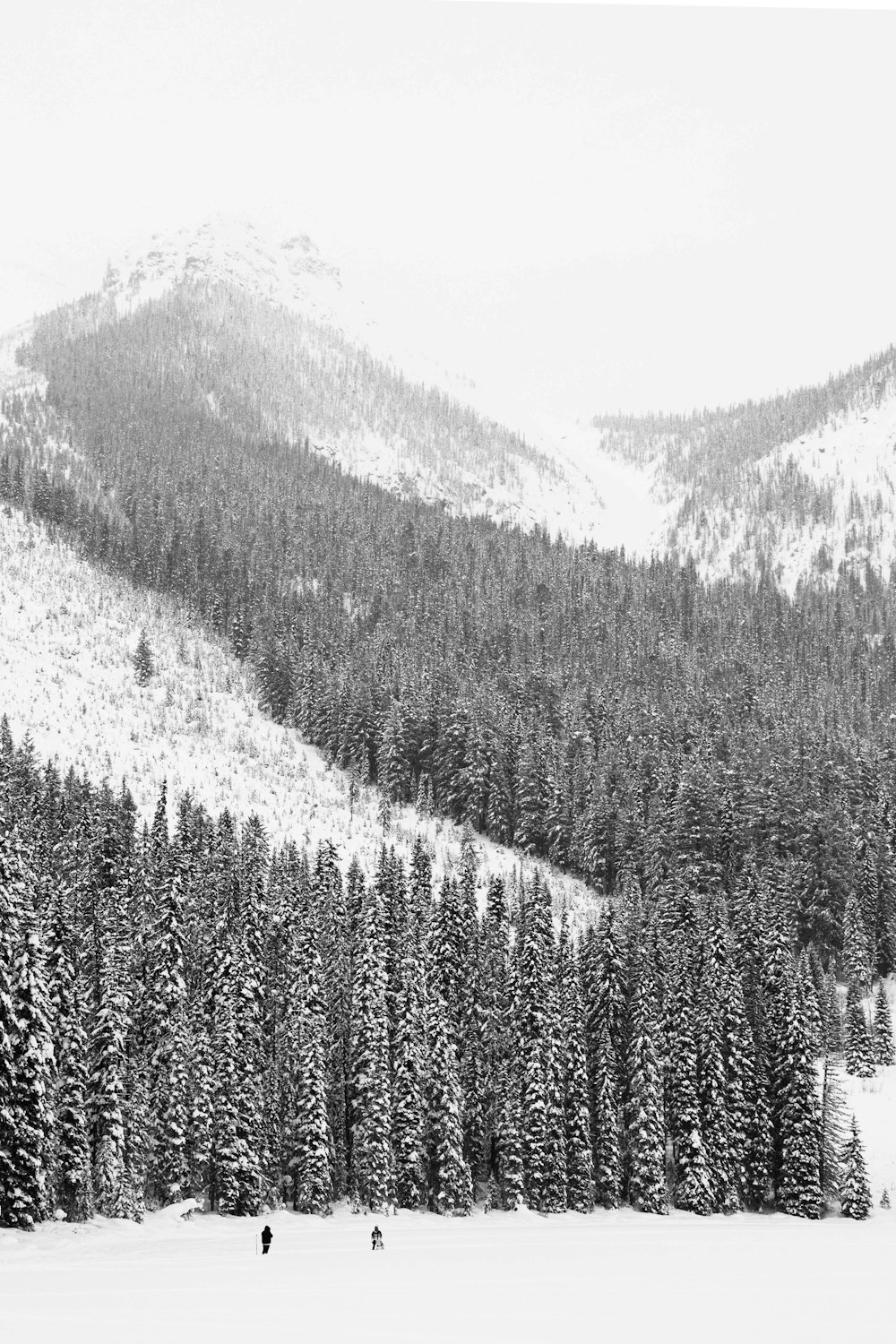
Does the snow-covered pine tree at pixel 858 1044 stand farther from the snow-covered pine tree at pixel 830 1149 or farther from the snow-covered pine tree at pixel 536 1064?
the snow-covered pine tree at pixel 536 1064

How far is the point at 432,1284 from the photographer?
89.2ft

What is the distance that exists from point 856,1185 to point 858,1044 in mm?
16992

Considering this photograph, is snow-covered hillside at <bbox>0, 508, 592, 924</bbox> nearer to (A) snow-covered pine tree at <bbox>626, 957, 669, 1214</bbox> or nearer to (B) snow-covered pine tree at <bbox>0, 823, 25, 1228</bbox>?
(A) snow-covered pine tree at <bbox>626, 957, 669, 1214</bbox>

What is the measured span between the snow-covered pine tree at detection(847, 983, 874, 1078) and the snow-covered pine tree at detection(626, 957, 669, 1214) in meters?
18.2

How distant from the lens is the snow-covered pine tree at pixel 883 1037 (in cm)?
6662

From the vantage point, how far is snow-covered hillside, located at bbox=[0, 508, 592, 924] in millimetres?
97188

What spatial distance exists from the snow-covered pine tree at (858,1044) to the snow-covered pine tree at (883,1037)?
587mm

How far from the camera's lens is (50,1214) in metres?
34.8

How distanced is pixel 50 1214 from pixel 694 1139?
28.1m

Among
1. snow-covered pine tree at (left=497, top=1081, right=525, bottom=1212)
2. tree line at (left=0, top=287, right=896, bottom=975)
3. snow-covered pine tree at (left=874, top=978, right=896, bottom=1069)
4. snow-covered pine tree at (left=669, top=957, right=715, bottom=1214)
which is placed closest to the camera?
snow-covered pine tree at (left=497, top=1081, right=525, bottom=1212)

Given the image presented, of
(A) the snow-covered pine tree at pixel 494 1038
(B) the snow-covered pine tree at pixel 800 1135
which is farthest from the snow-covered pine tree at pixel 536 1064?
(B) the snow-covered pine tree at pixel 800 1135

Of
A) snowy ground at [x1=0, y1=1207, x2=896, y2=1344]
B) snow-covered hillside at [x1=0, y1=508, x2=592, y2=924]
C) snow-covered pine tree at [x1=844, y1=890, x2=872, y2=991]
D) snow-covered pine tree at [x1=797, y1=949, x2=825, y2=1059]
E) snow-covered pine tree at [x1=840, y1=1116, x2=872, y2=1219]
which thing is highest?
snow-covered hillside at [x1=0, y1=508, x2=592, y2=924]

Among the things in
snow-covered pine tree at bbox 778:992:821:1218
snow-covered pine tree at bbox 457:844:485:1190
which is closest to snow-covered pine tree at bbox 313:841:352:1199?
snow-covered pine tree at bbox 457:844:485:1190

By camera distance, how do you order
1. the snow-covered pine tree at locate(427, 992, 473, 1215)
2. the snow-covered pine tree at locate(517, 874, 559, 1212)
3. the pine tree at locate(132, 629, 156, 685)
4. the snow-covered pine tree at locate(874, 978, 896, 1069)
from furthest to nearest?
the pine tree at locate(132, 629, 156, 685) < the snow-covered pine tree at locate(874, 978, 896, 1069) < the snow-covered pine tree at locate(517, 874, 559, 1212) < the snow-covered pine tree at locate(427, 992, 473, 1215)
